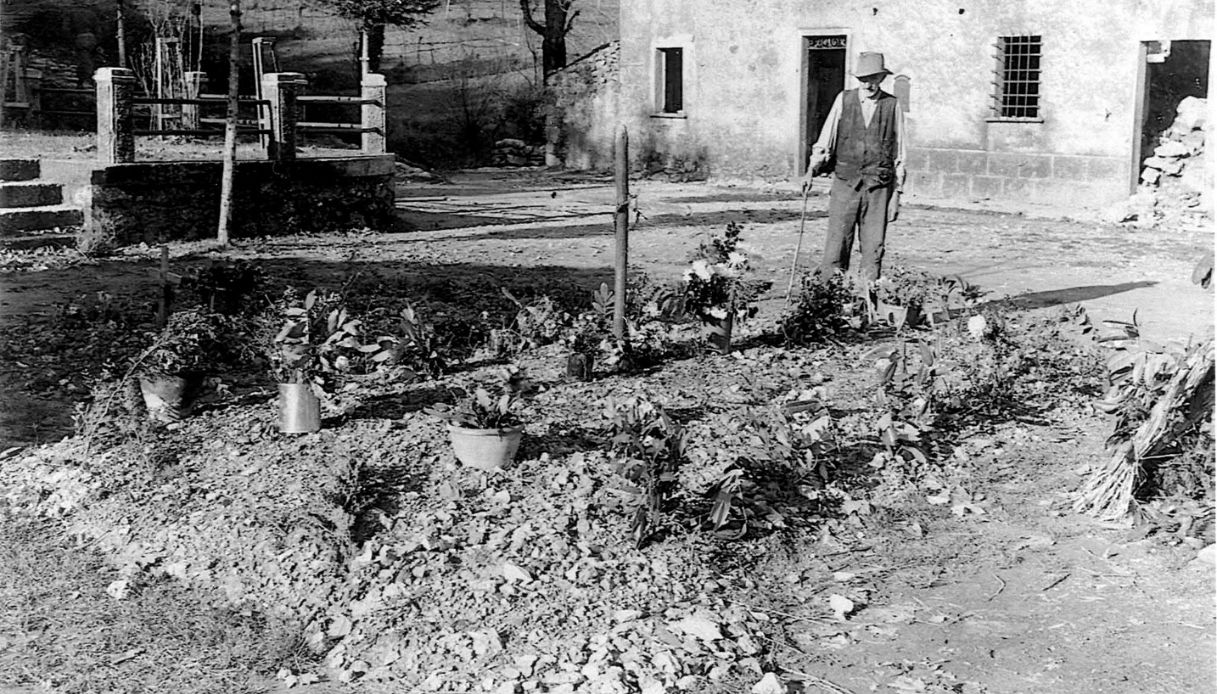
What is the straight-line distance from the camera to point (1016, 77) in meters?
19.6

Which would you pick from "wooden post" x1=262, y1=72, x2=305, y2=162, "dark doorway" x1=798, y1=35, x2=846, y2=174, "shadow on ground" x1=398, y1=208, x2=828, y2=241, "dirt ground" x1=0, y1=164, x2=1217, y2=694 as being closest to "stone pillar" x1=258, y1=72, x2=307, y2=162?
"wooden post" x1=262, y1=72, x2=305, y2=162

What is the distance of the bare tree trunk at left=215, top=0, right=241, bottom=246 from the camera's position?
12.9 meters

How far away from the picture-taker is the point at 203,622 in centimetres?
469

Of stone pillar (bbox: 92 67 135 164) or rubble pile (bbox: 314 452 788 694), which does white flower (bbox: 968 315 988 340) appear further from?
stone pillar (bbox: 92 67 135 164)

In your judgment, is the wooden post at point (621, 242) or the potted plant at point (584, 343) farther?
the wooden post at point (621, 242)

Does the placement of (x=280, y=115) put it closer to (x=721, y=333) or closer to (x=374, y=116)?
(x=374, y=116)

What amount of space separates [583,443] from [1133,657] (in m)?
2.61

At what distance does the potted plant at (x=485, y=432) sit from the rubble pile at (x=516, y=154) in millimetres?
21660

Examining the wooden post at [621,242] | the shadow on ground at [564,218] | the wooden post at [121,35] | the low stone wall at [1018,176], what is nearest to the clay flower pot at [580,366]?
the wooden post at [621,242]

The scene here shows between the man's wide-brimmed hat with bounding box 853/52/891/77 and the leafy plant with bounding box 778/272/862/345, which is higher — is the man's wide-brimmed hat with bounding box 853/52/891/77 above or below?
above

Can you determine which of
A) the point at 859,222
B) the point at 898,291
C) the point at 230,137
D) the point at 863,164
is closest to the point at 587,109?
the point at 230,137

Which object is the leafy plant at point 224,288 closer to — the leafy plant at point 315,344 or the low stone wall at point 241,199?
the leafy plant at point 315,344

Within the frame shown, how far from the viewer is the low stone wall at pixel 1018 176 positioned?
18.4 metres

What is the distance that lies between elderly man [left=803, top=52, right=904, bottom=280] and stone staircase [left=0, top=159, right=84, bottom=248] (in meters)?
7.91
